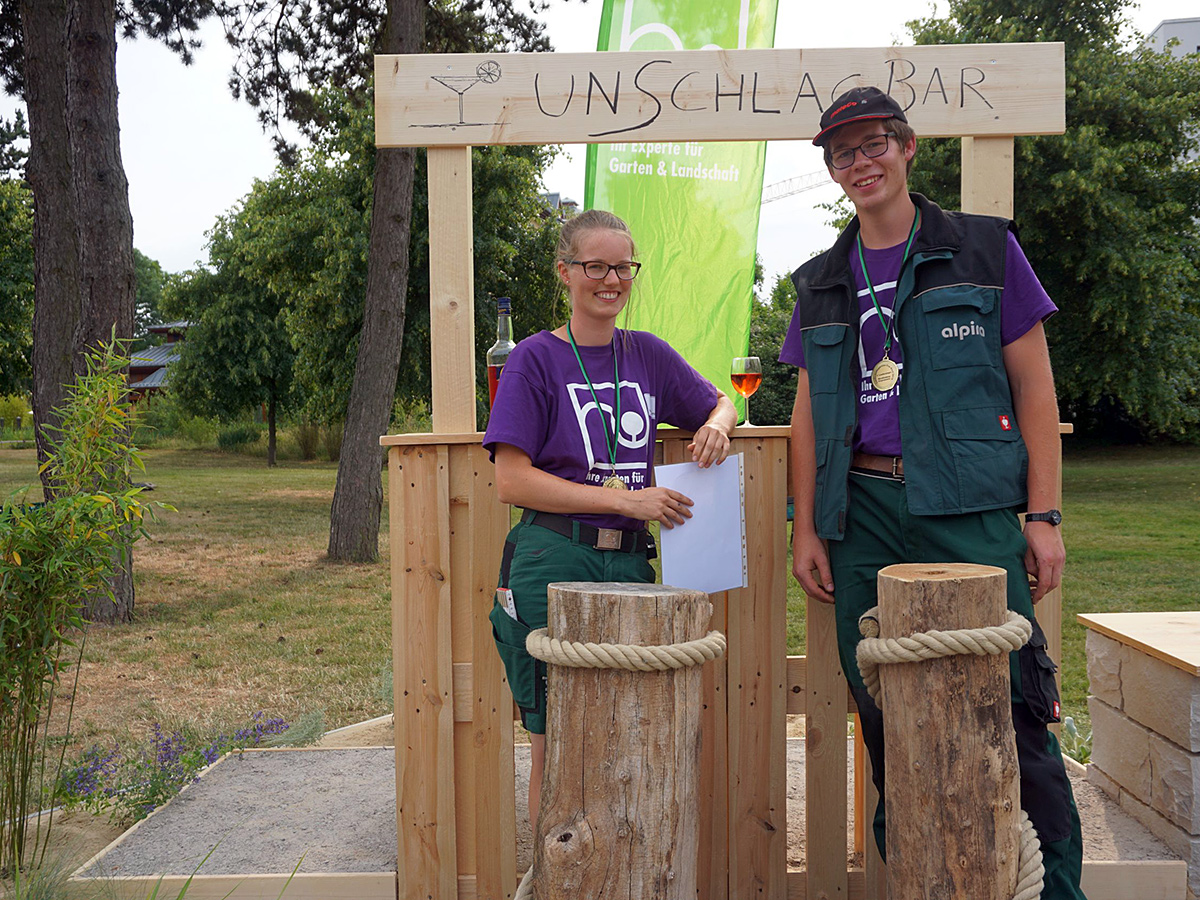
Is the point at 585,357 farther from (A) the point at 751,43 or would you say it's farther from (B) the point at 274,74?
(B) the point at 274,74

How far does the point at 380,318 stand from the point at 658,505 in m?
7.86

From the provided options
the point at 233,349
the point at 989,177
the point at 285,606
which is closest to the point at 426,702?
the point at 989,177

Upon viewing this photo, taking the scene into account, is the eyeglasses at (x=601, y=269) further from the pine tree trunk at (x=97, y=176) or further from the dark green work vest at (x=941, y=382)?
the pine tree trunk at (x=97, y=176)

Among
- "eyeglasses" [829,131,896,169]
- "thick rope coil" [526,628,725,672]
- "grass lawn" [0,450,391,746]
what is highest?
"eyeglasses" [829,131,896,169]

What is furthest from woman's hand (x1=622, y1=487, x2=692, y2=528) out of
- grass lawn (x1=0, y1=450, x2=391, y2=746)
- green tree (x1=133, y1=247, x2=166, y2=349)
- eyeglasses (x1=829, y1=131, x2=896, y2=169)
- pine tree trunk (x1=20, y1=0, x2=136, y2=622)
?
green tree (x1=133, y1=247, x2=166, y2=349)

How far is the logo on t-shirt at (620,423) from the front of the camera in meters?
2.40

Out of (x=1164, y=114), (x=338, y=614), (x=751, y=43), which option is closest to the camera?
(x=751, y=43)

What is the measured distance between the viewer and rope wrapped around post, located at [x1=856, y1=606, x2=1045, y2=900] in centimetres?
178

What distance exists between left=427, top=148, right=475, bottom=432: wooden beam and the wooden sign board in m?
0.09

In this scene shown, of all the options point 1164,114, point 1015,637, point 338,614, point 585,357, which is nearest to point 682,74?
point 585,357

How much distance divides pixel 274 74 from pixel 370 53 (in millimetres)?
1043

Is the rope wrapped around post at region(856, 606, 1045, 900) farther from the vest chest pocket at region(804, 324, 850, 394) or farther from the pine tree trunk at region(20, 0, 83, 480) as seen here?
the pine tree trunk at region(20, 0, 83, 480)

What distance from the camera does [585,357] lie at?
247 cm

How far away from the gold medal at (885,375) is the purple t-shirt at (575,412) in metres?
0.56
